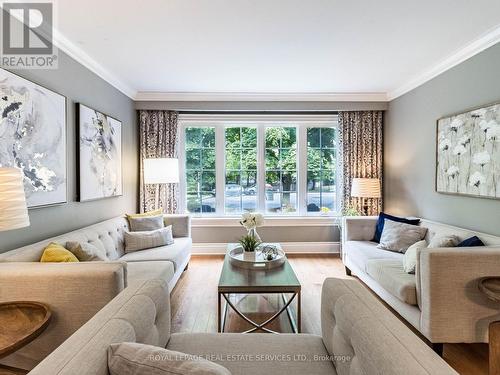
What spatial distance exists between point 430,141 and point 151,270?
3.48m

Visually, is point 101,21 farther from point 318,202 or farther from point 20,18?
point 318,202

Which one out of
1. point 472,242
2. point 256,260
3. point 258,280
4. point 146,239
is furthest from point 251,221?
point 472,242

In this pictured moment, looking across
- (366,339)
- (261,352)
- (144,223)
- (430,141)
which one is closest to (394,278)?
(261,352)

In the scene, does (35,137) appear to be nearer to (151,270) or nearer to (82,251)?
(82,251)

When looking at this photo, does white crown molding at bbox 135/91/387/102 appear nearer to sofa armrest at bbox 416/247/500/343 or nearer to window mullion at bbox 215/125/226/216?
window mullion at bbox 215/125/226/216

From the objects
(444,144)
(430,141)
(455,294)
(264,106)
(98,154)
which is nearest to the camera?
(455,294)

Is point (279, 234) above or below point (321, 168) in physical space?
below

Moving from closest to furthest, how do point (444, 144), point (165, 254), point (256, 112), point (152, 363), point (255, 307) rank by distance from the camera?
point (152, 363), point (255, 307), point (165, 254), point (444, 144), point (256, 112)

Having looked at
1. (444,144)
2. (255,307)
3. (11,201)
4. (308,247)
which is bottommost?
(255,307)

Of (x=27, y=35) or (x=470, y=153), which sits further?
(x=470, y=153)

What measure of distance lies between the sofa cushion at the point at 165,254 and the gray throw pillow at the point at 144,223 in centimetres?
33

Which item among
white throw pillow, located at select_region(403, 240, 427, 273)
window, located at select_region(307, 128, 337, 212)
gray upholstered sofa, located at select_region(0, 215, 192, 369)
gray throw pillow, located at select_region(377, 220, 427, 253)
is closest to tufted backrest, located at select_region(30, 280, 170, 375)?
gray upholstered sofa, located at select_region(0, 215, 192, 369)

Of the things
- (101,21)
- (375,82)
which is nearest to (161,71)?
(101,21)

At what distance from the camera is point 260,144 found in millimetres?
4805
